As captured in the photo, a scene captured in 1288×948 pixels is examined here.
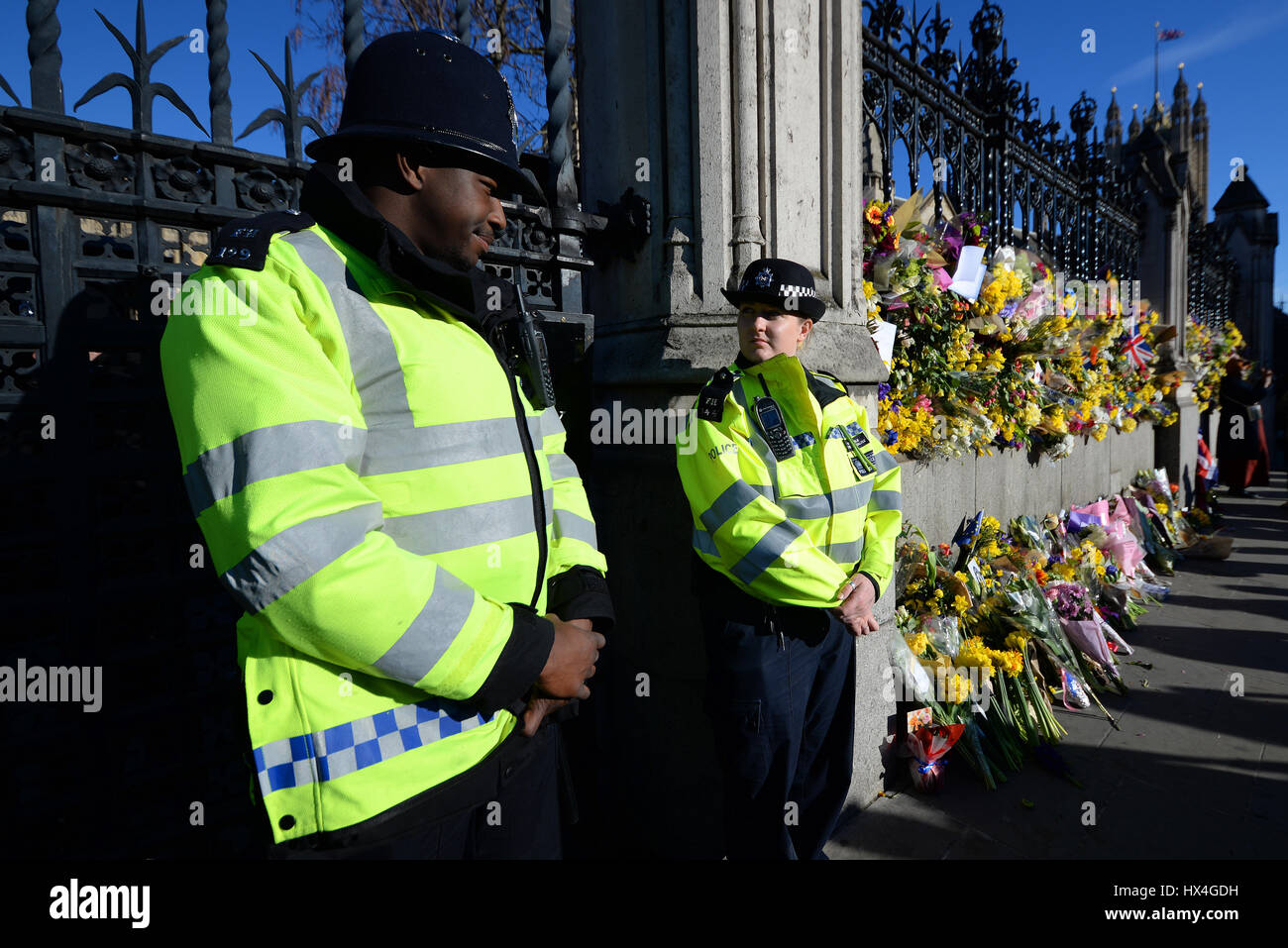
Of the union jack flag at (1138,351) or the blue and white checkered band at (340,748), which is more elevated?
the union jack flag at (1138,351)

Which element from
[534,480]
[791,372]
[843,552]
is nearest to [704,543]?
[843,552]

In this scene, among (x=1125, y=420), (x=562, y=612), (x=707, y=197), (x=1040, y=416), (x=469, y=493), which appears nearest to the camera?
(x=469, y=493)

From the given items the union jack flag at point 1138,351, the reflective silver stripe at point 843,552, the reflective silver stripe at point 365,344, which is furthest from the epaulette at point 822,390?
the union jack flag at point 1138,351

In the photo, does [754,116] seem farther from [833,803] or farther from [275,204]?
[833,803]

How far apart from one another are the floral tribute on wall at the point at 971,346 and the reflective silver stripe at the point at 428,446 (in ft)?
9.84

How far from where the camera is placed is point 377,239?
1.33 m

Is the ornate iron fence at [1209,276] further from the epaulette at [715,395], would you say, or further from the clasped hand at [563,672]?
the clasped hand at [563,672]

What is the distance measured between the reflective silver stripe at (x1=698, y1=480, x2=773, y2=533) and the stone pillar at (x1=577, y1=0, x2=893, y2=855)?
61cm

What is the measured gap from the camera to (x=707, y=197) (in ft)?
9.41

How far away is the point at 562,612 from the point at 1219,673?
5.35 metres

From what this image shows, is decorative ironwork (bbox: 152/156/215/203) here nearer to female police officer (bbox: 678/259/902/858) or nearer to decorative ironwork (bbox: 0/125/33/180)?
decorative ironwork (bbox: 0/125/33/180)

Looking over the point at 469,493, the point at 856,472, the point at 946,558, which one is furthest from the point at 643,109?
the point at 946,558

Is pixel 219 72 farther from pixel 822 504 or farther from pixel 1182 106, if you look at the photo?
pixel 1182 106

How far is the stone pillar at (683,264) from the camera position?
2.87 meters
